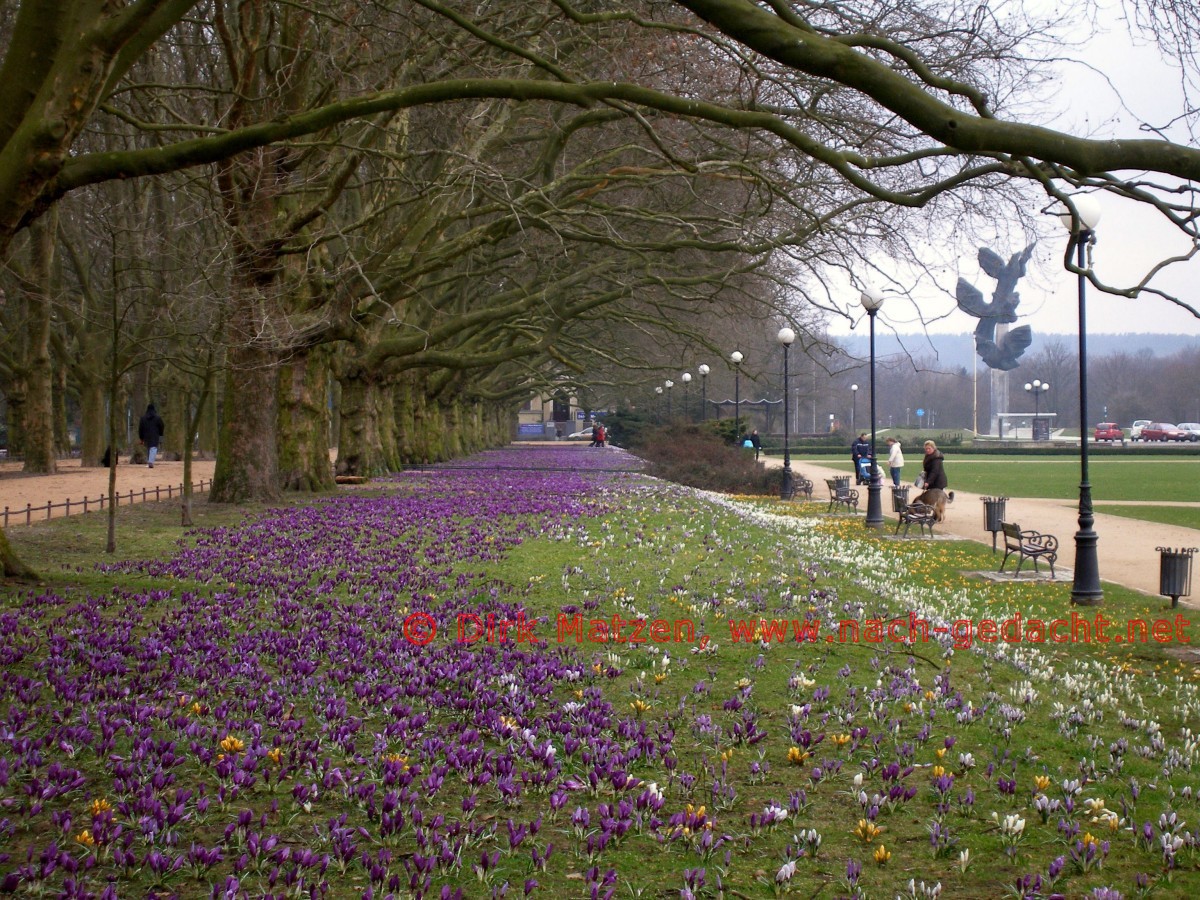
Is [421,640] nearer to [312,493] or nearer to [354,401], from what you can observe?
[312,493]

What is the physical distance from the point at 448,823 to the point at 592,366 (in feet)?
127

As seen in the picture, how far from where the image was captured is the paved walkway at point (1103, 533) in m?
15.2

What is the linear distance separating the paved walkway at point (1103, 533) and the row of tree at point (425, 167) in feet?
16.7

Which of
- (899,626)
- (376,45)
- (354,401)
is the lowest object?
(899,626)

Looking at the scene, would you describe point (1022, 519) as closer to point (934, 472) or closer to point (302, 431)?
point (934, 472)

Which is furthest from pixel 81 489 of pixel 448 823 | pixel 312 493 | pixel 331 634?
pixel 448 823

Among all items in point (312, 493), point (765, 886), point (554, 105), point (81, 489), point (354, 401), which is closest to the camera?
point (765, 886)

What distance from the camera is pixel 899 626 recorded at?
9.45m

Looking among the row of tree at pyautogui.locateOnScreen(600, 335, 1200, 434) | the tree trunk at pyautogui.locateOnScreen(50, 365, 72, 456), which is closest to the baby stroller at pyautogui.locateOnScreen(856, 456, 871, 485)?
the tree trunk at pyautogui.locateOnScreen(50, 365, 72, 456)

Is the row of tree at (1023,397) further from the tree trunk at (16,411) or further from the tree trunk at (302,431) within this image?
the tree trunk at (302,431)

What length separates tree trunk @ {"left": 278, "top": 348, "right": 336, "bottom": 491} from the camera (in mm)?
23812

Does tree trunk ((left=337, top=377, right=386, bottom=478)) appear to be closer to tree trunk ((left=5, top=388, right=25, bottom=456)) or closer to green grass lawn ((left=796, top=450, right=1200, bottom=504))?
tree trunk ((left=5, top=388, right=25, bottom=456))

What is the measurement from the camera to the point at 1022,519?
23906 mm

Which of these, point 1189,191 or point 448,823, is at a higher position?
point 1189,191
